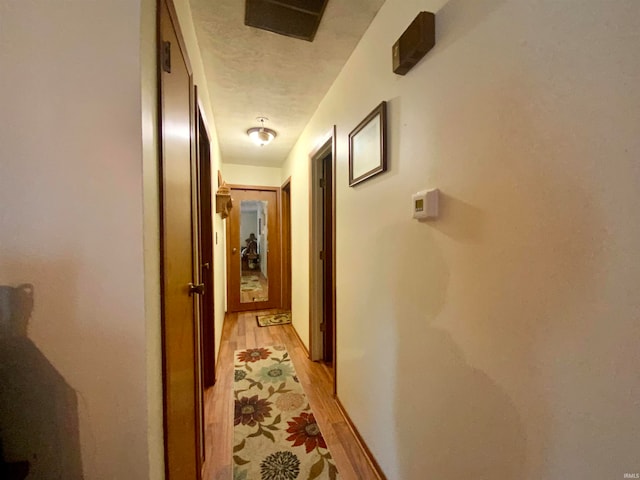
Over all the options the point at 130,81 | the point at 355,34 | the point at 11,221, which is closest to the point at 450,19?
the point at 355,34

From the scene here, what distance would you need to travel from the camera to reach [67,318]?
1.98ft

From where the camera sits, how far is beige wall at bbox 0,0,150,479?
581 millimetres

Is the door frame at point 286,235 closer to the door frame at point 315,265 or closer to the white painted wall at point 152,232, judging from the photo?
the door frame at point 315,265

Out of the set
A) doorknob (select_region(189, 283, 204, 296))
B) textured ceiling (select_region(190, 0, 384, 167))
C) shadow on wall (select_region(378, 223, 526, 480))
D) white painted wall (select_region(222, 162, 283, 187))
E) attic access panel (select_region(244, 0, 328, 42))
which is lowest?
shadow on wall (select_region(378, 223, 526, 480))

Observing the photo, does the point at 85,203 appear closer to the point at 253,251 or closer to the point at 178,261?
the point at 178,261

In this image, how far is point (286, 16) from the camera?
1247mm

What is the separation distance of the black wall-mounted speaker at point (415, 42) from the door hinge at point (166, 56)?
85 centimetres

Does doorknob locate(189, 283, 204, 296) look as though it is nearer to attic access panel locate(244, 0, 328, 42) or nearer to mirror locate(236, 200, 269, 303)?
attic access panel locate(244, 0, 328, 42)

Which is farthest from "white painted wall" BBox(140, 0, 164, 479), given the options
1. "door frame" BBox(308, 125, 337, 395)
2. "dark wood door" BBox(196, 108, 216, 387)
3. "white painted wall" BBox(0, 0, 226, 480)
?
"door frame" BBox(308, 125, 337, 395)

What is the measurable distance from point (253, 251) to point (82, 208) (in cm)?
351

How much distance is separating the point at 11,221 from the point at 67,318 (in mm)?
258

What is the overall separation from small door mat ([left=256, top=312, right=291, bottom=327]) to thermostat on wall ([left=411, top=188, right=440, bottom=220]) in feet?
9.78

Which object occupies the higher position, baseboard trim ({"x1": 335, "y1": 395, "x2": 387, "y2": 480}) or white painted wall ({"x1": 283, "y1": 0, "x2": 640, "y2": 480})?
white painted wall ({"x1": 283, "y1": 0, "x2": 640, "y2": 480})

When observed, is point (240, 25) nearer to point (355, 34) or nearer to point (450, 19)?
point (355, 34)
